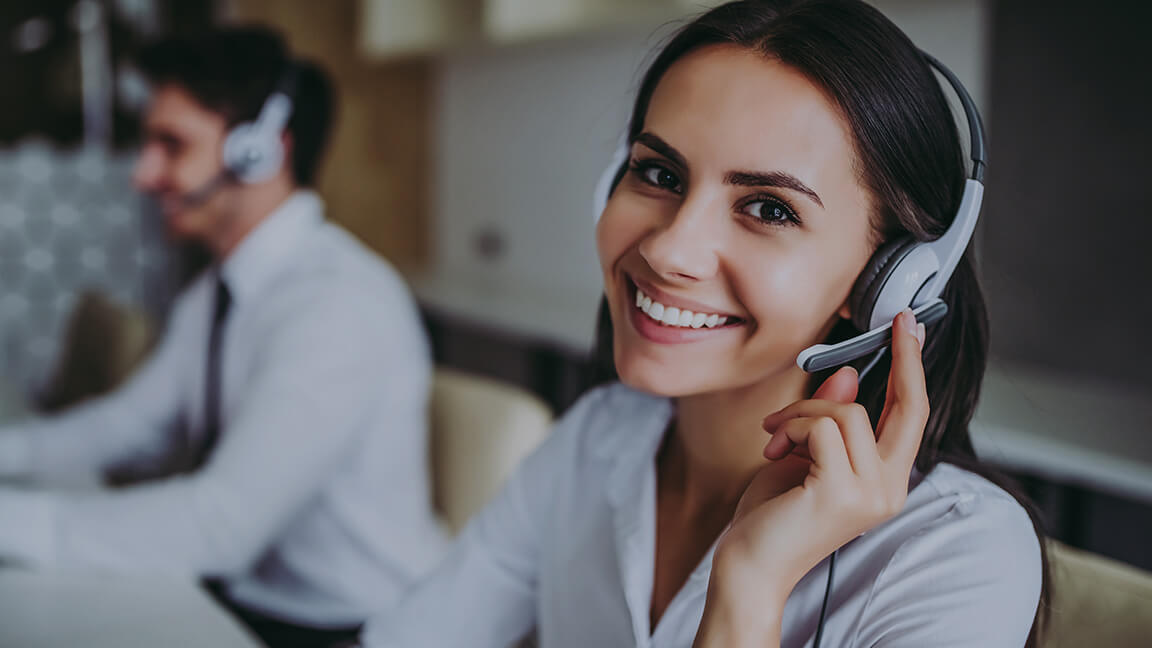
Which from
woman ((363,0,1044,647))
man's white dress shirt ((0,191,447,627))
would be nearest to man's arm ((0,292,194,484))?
man's white dress shirt ((0,191,447,627))

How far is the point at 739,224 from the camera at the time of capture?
0.76 metres

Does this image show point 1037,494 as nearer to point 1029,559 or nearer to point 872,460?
point 1029,559

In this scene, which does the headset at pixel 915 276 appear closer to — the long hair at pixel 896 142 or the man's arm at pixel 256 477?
the long hair at pixel 896 142

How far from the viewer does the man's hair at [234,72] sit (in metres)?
1.75

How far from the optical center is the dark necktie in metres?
1.65

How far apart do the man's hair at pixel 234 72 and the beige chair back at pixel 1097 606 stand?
151 centimetres

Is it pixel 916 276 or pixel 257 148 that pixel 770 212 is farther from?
pixel 257 148

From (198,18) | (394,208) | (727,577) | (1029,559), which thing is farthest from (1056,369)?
(198,18)

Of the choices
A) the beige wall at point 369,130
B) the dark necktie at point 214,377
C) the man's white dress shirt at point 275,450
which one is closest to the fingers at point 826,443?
the man's white dress shirt at point 275,450

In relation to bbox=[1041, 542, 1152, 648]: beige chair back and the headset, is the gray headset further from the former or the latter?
bbox=[1041, 542, 1152, 648]: beige chair back

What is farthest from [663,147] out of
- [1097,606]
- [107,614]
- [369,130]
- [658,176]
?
[369,130]

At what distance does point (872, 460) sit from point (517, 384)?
275cm

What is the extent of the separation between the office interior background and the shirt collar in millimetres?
680

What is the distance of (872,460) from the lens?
2.12 feet
